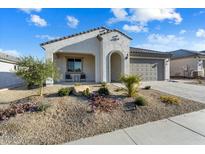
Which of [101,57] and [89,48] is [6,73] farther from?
[101,57]

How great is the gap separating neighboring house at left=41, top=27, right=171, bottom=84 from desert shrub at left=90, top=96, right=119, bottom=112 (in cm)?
703

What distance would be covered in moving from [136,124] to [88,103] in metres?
2.47

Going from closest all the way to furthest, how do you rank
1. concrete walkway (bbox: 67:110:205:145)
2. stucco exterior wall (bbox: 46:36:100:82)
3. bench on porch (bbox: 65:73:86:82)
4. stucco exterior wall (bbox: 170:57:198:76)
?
concrete walkway (bbox: 67:110:205:145)
stucco exterior wall (bbox: 46:36:100:82)
bench on porch (bbox: 65:73:86:82)
stucco exterior wall (bbox: 170:57:198:76)

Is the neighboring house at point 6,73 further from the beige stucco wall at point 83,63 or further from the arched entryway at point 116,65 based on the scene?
the arched entryway at point 116,65

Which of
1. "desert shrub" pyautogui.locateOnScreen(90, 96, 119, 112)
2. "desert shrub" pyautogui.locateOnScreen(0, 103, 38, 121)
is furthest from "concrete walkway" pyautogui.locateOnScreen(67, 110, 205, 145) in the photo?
"desert shrub" pyautogui.locateOnScreen(0, 103, 38, 121)

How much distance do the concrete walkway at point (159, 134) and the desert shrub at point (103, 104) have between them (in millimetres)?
1612

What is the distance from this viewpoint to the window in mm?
16578

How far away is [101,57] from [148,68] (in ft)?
18.5

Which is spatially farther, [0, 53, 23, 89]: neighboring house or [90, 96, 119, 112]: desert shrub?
[0, 53, 23, 89]: neighboring house

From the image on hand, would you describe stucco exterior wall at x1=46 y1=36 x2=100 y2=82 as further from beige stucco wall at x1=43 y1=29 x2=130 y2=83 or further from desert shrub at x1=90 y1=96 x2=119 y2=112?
desert shrub at x1=90 y1=96 x2=119 y2=112

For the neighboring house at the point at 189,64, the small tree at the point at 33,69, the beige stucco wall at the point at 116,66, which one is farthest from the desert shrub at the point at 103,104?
the neighboring house at the point at 189,64
